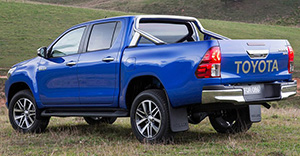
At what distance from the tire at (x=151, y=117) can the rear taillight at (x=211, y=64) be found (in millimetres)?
839

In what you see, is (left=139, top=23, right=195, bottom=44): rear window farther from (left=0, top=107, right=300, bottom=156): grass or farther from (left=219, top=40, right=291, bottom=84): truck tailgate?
(left=219, top=40, right=291, bottom=84): truck tailgate

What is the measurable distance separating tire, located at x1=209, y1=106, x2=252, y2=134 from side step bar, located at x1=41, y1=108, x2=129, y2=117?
1.52 metres

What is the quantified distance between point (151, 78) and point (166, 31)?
47.5 inches

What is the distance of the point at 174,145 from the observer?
7.34 metres

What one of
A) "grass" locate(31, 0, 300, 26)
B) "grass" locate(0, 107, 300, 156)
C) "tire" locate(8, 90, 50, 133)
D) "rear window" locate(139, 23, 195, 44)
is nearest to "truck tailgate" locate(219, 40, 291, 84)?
"grass" locate(0, 107, 300, 156)

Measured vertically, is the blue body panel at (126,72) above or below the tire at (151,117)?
above

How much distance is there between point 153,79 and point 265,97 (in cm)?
166

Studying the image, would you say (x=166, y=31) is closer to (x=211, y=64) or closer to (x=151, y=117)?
(x=151, y=117)

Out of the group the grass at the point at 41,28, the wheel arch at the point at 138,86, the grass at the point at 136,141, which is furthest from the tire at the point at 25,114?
the grass at the point at 41,28

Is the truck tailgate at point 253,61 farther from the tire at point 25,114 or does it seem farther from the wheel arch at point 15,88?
the wheel arch at point 15,88

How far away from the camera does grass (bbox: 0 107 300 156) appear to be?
22.5 feet

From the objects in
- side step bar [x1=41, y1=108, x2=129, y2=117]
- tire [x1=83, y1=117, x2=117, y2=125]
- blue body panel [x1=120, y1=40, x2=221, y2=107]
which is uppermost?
blue body panel [x1=120, y1=40, x2=221, y2=107]

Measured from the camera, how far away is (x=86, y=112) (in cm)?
863

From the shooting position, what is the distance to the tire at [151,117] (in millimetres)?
7277
